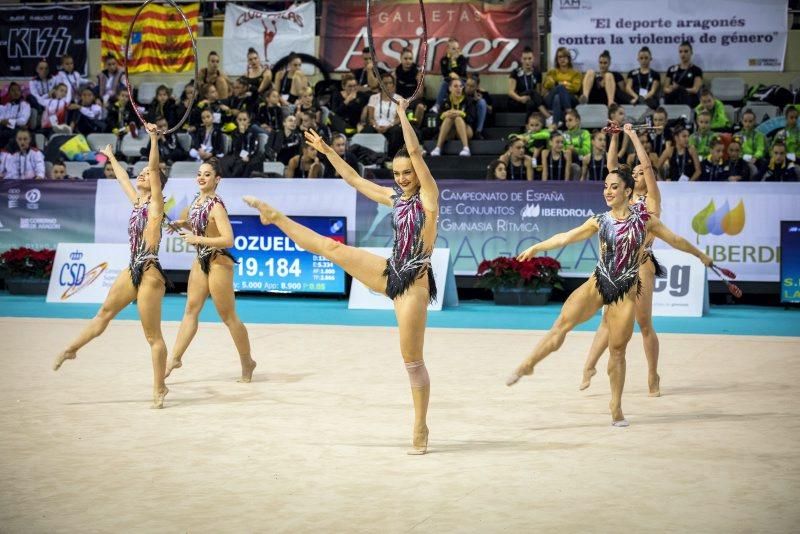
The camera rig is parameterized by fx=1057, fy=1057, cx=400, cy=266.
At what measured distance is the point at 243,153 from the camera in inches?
699

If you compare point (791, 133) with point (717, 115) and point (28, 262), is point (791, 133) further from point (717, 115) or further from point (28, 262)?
point (28, 262)

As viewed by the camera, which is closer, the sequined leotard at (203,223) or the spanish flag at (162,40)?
the sequined leotard at (203,223)

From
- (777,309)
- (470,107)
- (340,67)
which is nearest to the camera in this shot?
(777,309)

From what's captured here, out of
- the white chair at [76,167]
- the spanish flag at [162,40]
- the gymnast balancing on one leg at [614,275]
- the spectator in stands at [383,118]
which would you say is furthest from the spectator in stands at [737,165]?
the white chair at [76,167]

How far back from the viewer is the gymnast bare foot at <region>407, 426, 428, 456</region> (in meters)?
6.53

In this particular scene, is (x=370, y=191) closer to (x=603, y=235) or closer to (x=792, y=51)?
(x=603, y=235)

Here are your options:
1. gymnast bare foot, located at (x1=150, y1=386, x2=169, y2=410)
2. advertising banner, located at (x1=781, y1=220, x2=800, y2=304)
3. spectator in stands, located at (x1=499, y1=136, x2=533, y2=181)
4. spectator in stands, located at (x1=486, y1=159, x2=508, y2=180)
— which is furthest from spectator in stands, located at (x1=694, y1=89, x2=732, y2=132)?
gymnast bare foot, located at (x1=150, y1=386, x2=169, y2=410)

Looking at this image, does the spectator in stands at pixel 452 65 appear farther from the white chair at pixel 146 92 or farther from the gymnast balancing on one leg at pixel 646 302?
the gymnast balancing on one leg at pixel 646 302

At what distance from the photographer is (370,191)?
6977mm

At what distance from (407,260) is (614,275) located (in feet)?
5.65

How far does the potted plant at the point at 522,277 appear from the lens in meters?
15.4

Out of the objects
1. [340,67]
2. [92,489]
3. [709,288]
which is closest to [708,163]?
[709,288]

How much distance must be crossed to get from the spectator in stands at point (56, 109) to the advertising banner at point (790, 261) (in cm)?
1335

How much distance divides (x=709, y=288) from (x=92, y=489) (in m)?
11.7
